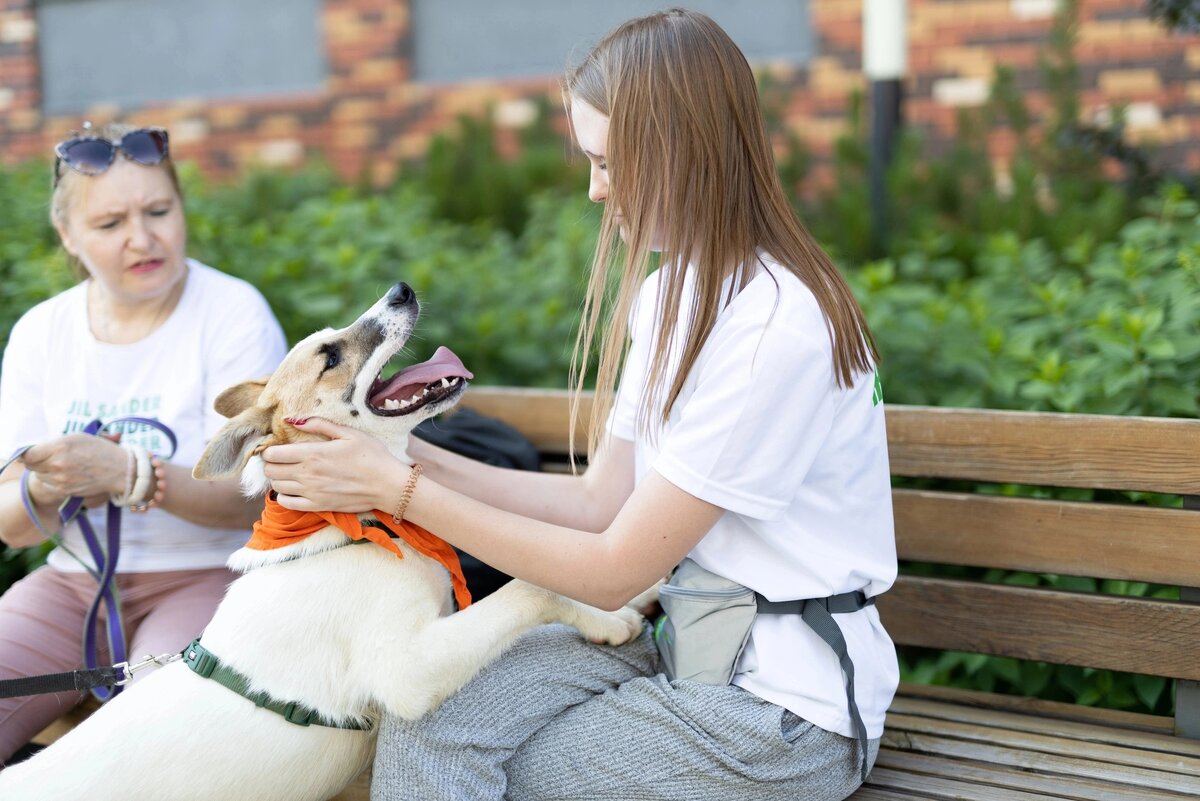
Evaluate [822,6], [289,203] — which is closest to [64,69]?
[289,203]

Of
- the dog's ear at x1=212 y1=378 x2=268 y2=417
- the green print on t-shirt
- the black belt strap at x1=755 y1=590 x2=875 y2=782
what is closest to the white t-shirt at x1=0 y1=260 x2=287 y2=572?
the green print on t-shirt

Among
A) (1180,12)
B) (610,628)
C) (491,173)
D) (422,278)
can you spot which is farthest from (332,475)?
(491,173)

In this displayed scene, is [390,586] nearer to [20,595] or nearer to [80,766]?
[80,766]

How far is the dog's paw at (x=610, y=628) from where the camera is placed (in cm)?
253

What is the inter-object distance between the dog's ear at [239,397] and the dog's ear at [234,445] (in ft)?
0.85

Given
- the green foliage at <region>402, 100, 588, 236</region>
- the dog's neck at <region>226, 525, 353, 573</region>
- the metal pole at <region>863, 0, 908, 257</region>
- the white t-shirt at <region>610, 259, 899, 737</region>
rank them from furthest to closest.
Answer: the green foliage at <region>402, 100, 588, 236</region>, the metal pole at <region>863, 0, 908, 257</region>, the dog's neck at <region>226, 525, 353, 573</region>, the white t-shirt at <region>610, 259, 899, 737</region>

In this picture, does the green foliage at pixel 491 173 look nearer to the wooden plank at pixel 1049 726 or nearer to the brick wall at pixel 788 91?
the brick wall at pixel 788 91

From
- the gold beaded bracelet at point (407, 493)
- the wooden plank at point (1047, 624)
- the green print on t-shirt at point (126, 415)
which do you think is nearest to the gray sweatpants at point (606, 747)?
the gold beaded bracelet at point (407, 493)

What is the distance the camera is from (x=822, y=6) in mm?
6395

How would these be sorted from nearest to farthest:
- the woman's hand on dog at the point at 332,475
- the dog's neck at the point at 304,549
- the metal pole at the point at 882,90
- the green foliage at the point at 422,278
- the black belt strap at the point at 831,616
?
1. the black belt strap at the point at 831,616
2. the woman's hand on dog at the point at 332,475
3. the dog's neck at the point at 304,549
4. the green foliage at the point at 422,278
5. the metal pole at the point at 882,90

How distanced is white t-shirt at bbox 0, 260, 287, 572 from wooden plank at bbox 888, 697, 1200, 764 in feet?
6.02

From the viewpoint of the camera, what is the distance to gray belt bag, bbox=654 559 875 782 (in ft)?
7.56

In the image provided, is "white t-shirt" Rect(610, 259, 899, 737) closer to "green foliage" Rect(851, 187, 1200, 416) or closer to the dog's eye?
the dog's eye

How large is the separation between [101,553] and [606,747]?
5.01ft
